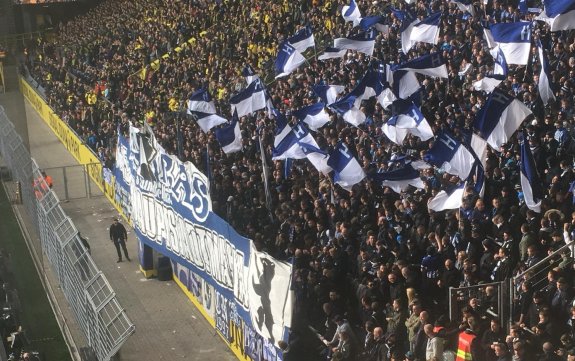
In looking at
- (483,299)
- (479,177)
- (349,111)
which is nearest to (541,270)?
(483,299)

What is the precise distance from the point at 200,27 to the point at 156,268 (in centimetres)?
2173

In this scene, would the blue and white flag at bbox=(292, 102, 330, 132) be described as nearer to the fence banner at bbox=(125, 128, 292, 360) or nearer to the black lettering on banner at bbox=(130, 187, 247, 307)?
the fence banner at bbox=(125, 128, 292, 360)

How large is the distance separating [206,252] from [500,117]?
5.43m

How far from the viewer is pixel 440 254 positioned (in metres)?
13.0

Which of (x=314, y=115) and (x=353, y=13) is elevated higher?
(x=353, y=13)

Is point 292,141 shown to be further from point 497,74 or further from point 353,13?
point 353,13

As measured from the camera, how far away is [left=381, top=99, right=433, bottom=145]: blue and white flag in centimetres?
1664

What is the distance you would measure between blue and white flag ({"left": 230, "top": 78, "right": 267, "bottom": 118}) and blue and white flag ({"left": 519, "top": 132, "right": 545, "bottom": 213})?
8116mm

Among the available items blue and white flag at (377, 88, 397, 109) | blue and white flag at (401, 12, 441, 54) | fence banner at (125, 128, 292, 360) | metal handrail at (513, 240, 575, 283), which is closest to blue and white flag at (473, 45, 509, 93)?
blue and white flag at (377, 88, 397, 109)

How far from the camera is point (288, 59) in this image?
23.1 m

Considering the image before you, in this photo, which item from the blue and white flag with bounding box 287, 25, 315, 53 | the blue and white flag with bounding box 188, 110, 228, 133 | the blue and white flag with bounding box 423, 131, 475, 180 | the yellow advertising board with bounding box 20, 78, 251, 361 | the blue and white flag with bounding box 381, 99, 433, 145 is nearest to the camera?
the blue and white flag with bounding box 423, 131, 475, 180

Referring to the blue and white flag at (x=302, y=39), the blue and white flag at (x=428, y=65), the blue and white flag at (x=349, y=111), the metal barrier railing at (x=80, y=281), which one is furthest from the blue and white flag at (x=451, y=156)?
the blue and white flag at (x=302, y=39)

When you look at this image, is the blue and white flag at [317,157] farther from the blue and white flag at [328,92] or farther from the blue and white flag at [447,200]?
the blue and white flag at [328,92]

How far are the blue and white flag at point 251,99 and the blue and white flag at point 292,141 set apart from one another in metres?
2.48
